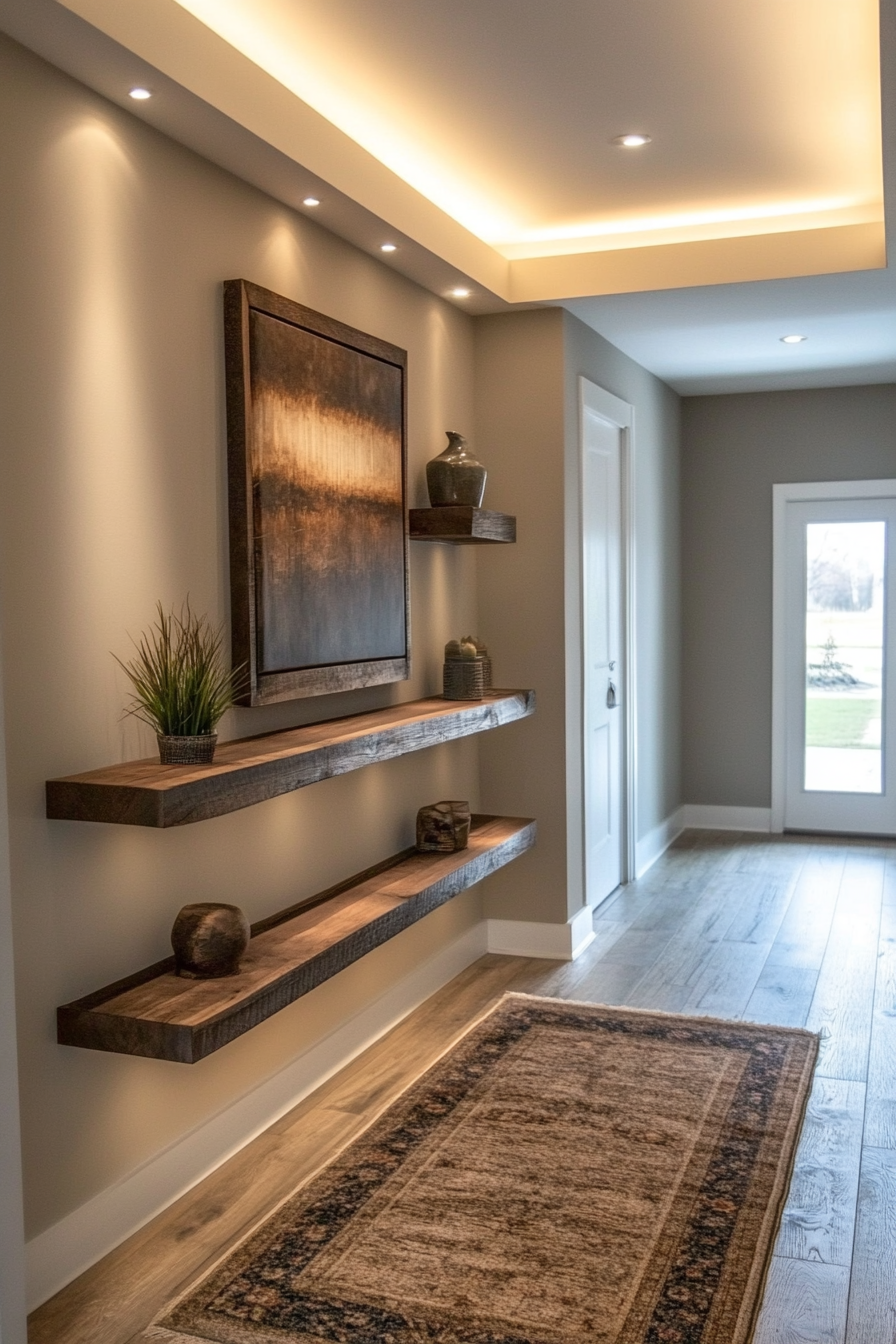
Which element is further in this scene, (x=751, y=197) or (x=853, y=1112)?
(x=751, y=197)

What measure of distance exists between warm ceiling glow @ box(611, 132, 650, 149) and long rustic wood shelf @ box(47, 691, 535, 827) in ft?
5.58

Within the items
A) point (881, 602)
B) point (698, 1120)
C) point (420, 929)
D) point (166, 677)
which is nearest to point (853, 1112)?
point (698, 1120)

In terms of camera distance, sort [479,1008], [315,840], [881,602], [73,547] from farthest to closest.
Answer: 1. [881,602]
2. [479,1008]
3. [315,840]
4. [73,547]

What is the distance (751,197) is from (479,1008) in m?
2.79

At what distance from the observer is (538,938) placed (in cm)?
473

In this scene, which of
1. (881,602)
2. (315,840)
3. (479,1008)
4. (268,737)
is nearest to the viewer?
(268,737)

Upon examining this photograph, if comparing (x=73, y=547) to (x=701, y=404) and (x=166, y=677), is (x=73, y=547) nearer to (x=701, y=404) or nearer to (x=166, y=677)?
(x=166, y=677)

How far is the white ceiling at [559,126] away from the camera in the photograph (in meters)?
2.66

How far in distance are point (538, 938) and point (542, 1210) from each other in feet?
6.57

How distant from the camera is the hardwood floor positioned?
2.44 m

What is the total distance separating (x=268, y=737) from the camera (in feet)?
10.2

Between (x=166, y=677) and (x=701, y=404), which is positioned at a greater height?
(x=701, y=404)

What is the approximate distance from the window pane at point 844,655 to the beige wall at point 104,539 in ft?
14.1

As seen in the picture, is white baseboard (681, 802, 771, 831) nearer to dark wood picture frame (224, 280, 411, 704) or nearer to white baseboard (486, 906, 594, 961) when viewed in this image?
white baseboard (486, 906, 594, 961)
